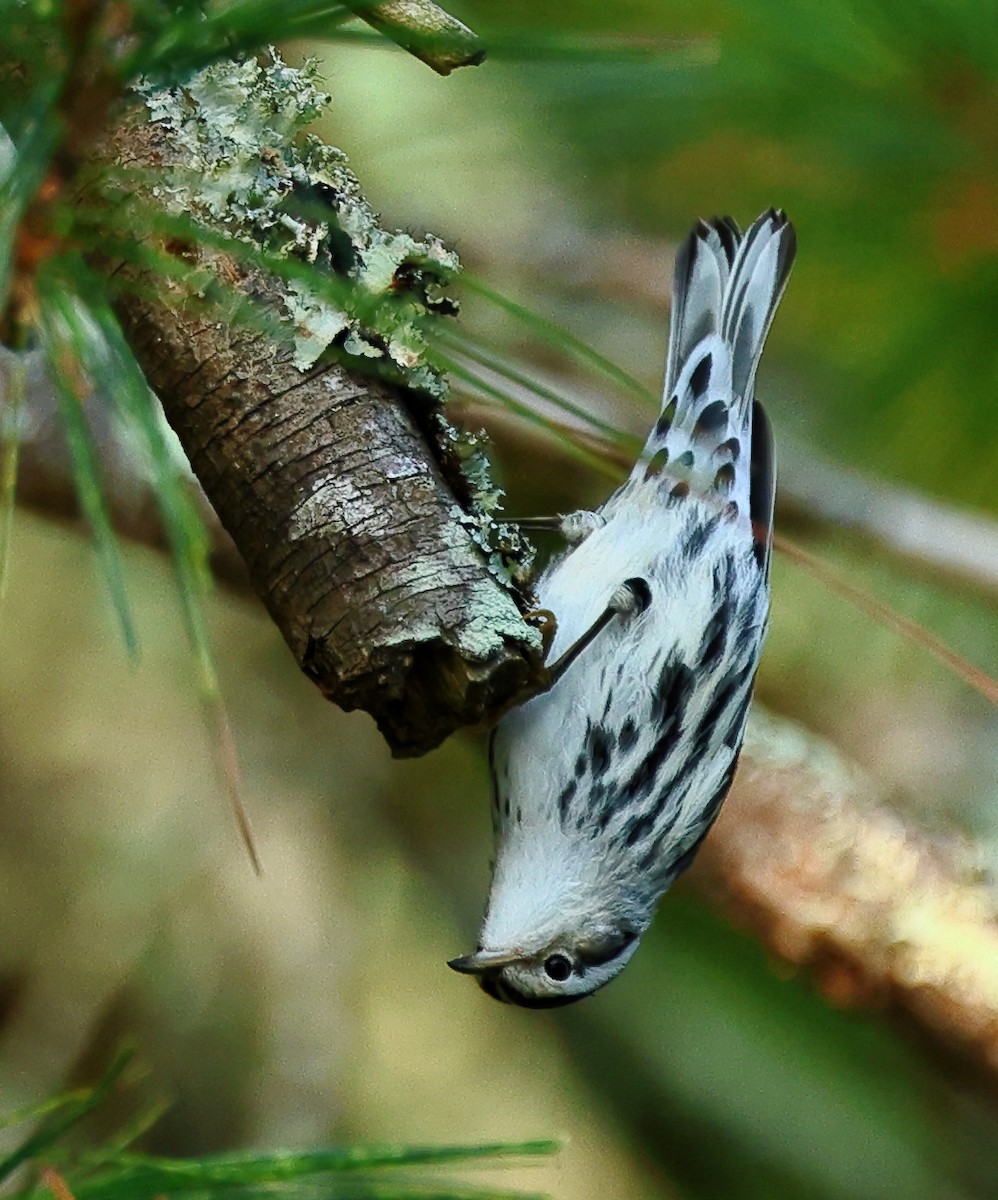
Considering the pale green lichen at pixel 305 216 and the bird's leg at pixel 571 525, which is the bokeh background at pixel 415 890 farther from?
the pale green lichen at pixel 305 216

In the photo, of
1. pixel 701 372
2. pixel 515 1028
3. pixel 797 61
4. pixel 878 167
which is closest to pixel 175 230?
pixel 797 61

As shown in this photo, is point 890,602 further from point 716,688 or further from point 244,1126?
point 244,1126

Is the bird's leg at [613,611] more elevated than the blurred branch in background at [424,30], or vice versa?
the blurred branch in background at [424,30]

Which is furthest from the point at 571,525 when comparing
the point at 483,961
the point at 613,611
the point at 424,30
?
the point at 424,30

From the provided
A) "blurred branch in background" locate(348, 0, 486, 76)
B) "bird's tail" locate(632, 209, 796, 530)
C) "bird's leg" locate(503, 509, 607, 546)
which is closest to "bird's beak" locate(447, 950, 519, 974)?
"bird's leg" locate(503, 509, 607, 546)

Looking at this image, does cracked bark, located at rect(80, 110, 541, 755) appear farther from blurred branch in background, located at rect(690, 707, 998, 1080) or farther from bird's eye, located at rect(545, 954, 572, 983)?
blurred branch in background, located at rect(690, 707, 998, 1080)

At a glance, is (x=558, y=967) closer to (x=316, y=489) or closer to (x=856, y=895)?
(x=856, y=895)

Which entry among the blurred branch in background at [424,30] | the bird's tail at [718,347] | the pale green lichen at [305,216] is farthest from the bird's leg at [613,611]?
the blurred branch in background at [424,30]
